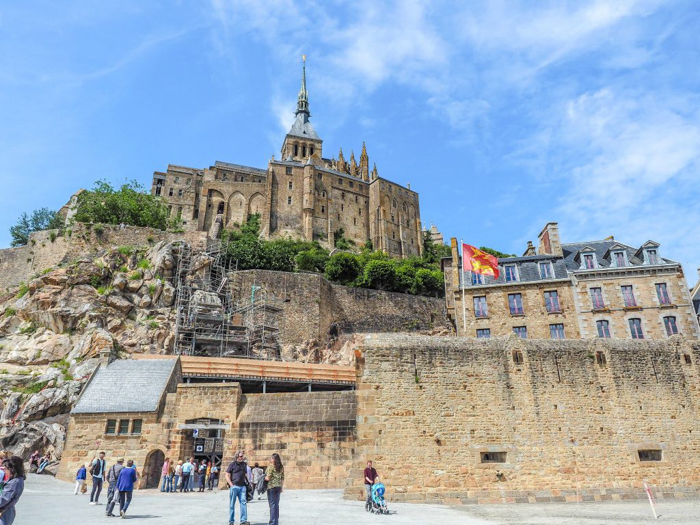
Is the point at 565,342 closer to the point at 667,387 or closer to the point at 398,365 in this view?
the point at 667,387

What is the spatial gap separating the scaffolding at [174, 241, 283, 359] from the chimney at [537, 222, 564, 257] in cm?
2084

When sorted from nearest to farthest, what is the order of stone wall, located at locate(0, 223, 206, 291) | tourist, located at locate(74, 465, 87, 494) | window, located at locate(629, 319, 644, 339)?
tourist, located at locate(74, 465, 87, 494)
window, located at locate(629, 319, 644, 339)
stone wall, located at locate(0, 223, 206, 291)

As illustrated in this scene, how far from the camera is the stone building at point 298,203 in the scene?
259 ft

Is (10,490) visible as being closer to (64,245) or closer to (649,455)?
(649,455)

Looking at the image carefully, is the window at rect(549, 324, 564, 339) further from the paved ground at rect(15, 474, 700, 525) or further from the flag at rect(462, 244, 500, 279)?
the paved ground at rect(15, 474, 700, 525)

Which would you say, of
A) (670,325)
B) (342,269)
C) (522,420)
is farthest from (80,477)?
(342,269)

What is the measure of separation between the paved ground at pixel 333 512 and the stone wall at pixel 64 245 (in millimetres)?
30821

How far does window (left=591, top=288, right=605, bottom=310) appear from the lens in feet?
89.4

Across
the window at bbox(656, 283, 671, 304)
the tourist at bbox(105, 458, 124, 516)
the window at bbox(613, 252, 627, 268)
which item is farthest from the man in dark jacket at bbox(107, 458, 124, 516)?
the window at bbox(656, 283, 671, 304)

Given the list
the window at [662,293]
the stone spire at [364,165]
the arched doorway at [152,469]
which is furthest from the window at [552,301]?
the stone spire at [364,165]

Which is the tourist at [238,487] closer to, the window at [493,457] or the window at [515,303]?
the window at [493,457]

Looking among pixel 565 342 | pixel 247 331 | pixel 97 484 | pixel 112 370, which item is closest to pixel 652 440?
pixel 565 342

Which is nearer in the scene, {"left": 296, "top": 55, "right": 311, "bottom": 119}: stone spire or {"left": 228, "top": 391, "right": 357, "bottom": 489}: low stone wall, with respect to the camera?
{"left": 228, "top": 391, "right": 357, "bottom": 489}: low stone wall

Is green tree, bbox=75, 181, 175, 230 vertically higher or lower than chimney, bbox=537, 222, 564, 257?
higher
